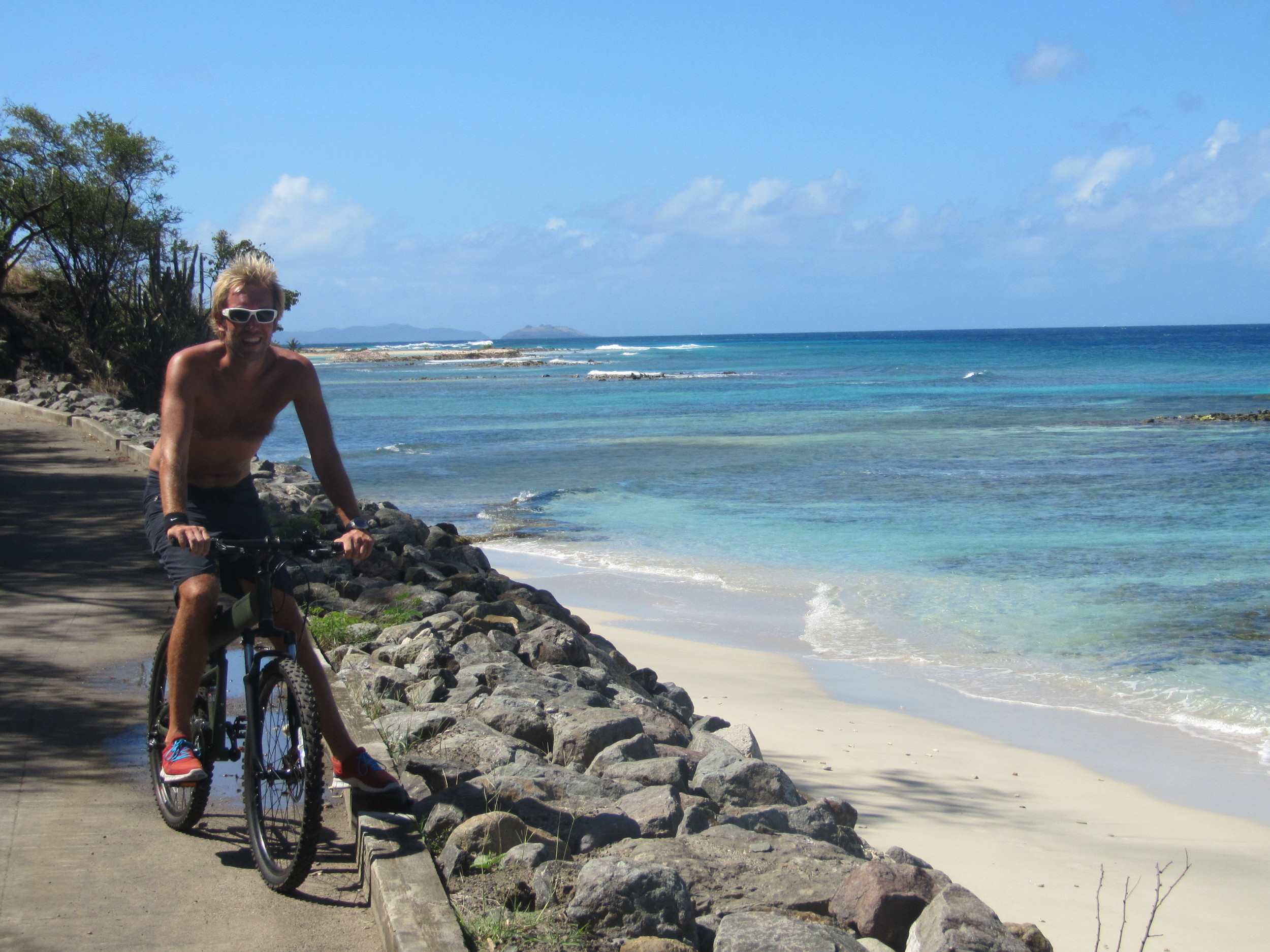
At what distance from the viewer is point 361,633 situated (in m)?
6.66

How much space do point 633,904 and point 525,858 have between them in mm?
504

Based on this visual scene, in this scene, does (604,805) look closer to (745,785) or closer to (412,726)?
(745,785)

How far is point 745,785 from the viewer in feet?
15.5

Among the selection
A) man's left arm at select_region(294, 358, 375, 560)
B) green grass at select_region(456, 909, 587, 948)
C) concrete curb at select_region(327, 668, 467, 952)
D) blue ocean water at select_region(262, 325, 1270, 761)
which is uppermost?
man's left arm at select_region(294, 358, 375, 560)

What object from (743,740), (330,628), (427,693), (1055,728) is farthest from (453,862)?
(1055,728)

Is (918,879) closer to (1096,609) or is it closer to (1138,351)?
(1096,609)

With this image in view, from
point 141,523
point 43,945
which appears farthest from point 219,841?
point 141,523

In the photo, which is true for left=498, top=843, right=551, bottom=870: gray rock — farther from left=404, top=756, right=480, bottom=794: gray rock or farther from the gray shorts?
the gray shorts

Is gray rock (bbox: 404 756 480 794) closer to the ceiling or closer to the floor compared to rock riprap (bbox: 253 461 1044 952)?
closer to the ceiling

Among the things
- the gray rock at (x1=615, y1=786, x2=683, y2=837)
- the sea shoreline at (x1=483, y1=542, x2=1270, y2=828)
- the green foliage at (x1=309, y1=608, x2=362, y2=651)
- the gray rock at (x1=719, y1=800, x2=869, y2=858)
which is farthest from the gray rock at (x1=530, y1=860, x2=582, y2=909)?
the sea shoreline at (x1=483, y1=542, x2=1270, y2=828)

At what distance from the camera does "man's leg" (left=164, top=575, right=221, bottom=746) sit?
135 inches

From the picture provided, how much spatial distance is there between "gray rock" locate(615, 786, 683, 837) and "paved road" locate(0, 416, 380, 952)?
1.00 metres

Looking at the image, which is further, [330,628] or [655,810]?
[330,628]

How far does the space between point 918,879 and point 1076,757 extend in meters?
3.82
